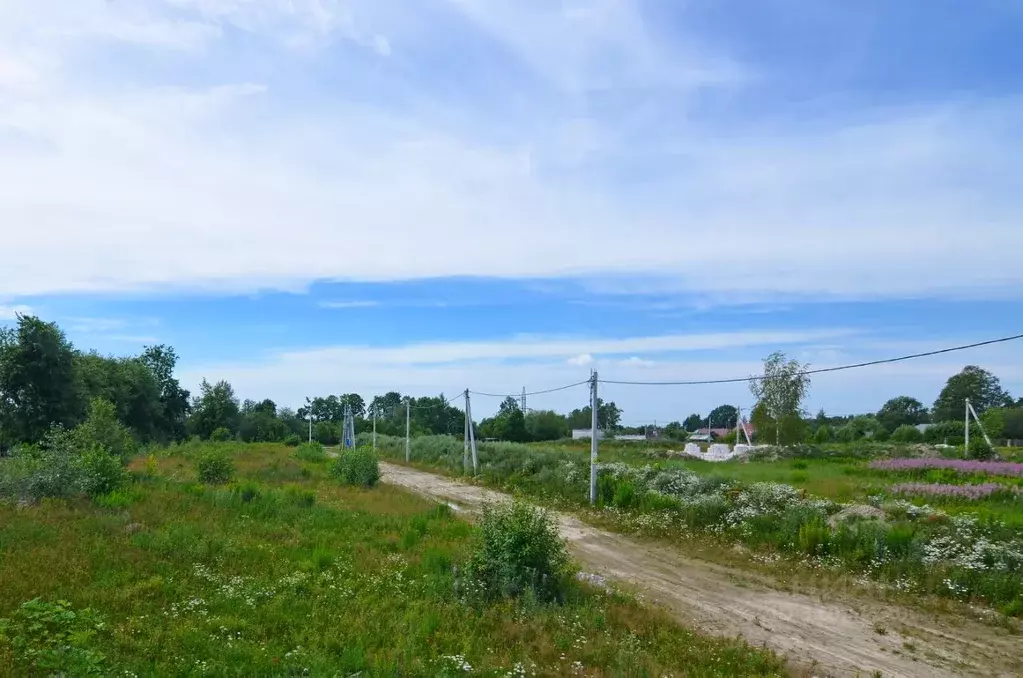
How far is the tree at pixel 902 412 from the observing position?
245 ft

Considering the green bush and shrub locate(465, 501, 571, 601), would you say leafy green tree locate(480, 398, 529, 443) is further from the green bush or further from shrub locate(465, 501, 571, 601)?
shrub locate(465, 501, 571, 601)

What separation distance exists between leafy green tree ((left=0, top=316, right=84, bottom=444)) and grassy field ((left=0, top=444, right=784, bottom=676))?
23.3 m

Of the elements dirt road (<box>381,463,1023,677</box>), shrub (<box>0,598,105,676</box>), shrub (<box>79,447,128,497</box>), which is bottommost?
dirt road (<box>381,463,1023,677</box>)

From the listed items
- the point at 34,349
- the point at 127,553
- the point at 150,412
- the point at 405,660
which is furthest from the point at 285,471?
Answer: the point at 150,412

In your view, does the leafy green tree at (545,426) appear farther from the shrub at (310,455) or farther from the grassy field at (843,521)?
the grassy field at (843,521)

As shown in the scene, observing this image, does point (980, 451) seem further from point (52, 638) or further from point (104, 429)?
point (104, 429)

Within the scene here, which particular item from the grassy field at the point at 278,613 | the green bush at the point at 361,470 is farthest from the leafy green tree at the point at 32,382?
the grassy field at the point at 278,613

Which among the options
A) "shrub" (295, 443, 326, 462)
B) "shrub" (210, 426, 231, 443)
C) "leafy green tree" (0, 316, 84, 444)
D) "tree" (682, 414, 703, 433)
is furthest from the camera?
"tree" (682, 414, 703, 433)

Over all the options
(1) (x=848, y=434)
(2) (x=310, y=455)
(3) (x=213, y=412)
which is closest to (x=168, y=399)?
(3) (x=213, y=412)

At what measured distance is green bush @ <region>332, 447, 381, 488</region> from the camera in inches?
928

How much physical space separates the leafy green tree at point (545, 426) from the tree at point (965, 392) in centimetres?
3877

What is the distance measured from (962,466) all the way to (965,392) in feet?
192

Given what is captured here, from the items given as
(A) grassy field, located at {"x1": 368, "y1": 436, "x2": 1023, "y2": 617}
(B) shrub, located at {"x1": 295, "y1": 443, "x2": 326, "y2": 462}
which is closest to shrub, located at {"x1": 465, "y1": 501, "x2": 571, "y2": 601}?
(A) grassy field, located at {"x1": 368, "y1": 436, "x2": 1023, "y2": 617}

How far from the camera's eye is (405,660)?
693 centimetres
